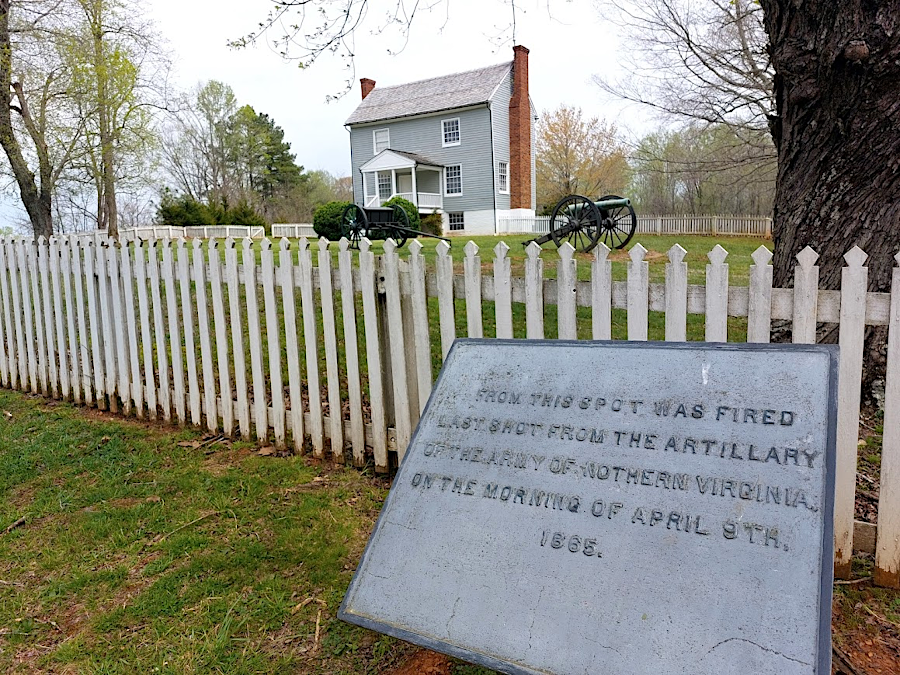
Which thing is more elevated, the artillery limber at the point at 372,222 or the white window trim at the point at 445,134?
the white window trim at the point at 445,134

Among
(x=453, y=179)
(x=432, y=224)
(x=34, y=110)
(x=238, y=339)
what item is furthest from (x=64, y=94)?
(x=453, y=179)

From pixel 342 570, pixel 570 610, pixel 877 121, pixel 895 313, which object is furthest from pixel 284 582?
pixel 877 121

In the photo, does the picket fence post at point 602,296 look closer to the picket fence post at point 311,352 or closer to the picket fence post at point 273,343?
the picket fence post at point 311,352

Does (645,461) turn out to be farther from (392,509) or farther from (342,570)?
(342,570)

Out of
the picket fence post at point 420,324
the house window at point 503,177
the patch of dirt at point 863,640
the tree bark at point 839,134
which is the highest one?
the house window at point 503,177

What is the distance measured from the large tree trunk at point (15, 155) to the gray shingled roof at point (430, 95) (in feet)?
74.3

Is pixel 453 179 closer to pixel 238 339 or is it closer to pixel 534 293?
pixel 238 339

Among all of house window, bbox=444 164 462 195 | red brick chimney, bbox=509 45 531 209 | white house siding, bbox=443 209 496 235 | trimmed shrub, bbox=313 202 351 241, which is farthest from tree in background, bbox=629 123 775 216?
trimmed shrub, bbox=313 202 351 241

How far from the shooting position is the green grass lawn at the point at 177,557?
2586 millimetres

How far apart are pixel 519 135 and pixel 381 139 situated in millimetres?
7917

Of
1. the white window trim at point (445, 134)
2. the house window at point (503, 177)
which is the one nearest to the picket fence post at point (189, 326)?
the house window at point (503, 177)

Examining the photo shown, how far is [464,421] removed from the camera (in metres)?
2.33

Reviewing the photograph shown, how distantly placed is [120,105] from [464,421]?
16359 millimetres

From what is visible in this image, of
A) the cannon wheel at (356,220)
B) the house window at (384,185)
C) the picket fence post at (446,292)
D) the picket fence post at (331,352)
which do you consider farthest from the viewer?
the house window at (384,185)
